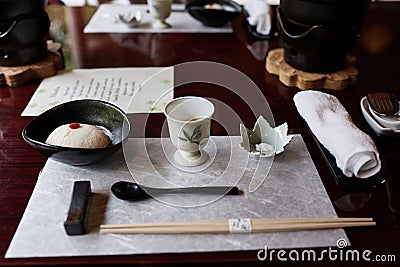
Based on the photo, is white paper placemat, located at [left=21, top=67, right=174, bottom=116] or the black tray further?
white paper placemat, located at [left=21, top=67, right=174, bottom=116]

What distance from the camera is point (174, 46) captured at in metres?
1.21

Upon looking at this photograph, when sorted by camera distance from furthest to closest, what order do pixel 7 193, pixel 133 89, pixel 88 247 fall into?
pixel 133 89, pixel 7 193, pixel 88 247

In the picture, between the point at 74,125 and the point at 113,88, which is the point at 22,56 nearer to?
the point at 113,88

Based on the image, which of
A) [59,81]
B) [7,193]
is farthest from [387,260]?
[59,81]

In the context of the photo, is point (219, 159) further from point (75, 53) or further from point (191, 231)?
point (75, 53)

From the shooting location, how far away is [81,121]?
0.80 metres

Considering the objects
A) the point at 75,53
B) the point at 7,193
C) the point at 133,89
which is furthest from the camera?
the point at 75,53

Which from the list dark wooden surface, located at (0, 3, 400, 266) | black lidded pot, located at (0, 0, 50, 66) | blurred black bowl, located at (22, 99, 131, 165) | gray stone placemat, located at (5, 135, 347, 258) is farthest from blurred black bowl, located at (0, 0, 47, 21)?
gray stone placemat, located at (5, 135, 347, 258)

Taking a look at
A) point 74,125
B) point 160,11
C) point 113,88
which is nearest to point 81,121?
point 74,125

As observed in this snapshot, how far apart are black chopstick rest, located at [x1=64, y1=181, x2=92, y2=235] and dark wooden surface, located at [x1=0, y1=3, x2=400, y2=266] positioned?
4 cm

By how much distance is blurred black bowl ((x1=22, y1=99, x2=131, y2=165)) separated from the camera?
0.69 meters

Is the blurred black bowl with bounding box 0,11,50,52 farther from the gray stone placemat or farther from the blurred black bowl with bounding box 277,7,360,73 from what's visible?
the blurred black bowl with bounding box 277,7,360,73

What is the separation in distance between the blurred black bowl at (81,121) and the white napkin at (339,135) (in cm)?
32

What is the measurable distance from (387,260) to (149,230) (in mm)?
317
